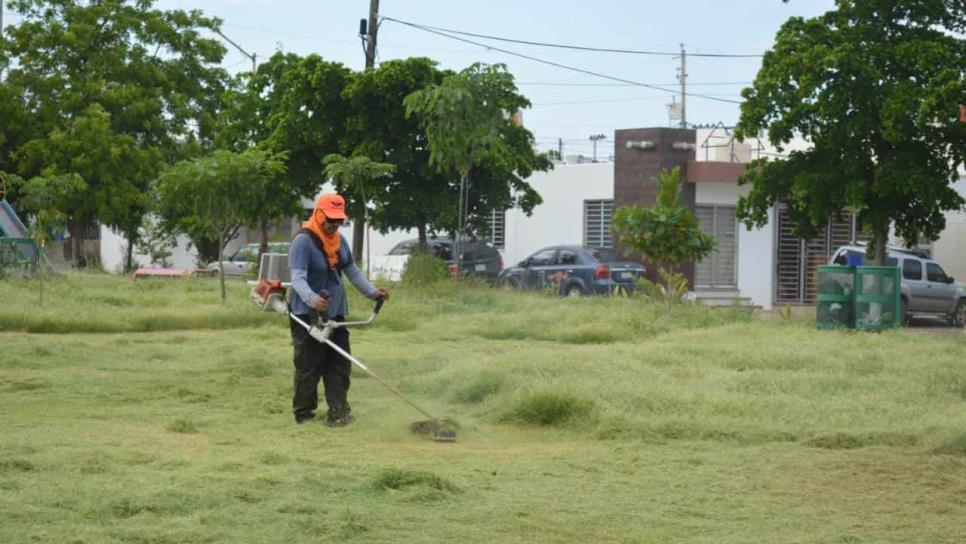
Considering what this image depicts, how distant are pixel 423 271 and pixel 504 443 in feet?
Answer: 58.2

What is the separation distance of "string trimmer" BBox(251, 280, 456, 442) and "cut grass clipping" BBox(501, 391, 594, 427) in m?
0.77

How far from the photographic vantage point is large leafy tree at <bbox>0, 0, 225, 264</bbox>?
143ft

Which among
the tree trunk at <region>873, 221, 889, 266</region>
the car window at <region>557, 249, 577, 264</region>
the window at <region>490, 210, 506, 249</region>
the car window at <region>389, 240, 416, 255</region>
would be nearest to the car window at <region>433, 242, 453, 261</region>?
the car window at <region>389, 240, 416, 255</region>

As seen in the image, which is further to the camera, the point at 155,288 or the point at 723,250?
the point at 723,250

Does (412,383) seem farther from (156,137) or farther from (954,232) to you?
(156,137)

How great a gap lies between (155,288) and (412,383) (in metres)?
15.8

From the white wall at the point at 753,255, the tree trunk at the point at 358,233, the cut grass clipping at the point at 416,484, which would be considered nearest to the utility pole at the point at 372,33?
the tree trunk at the point at 358,233

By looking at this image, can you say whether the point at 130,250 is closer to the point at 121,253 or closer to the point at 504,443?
the point at 121,253

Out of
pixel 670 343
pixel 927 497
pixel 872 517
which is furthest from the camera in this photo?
pixel 670 343

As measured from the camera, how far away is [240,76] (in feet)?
125

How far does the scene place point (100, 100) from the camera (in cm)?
4503

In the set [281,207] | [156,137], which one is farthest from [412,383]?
[156,137]

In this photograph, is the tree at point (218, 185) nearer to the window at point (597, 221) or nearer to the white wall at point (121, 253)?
the window at point (597, 221)

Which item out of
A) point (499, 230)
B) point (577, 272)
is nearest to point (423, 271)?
point (577, 272)
